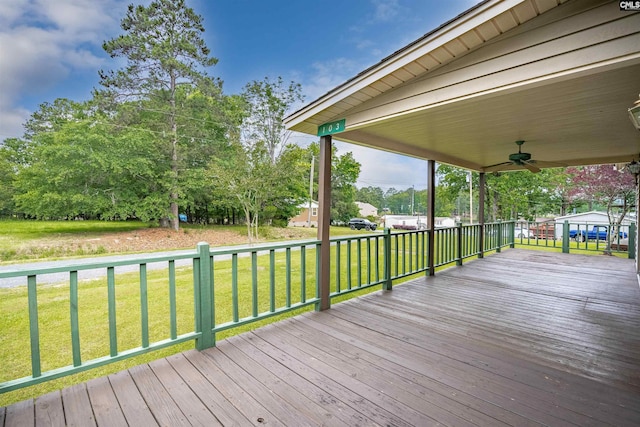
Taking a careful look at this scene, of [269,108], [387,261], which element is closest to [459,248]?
[387,261]

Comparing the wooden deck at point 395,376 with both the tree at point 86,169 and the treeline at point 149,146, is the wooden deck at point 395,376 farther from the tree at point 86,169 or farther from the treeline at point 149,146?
the tree at point 86,169

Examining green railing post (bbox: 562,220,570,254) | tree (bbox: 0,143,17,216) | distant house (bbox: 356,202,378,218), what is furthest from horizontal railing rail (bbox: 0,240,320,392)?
distant house (bbox: 356,202,378,218)

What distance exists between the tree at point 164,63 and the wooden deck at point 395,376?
11918 millimetres

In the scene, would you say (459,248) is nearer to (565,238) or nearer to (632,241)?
(565,238)

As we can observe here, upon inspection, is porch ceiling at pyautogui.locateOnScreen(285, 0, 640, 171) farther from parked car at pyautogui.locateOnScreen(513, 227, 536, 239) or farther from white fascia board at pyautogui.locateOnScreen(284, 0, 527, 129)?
parked car at pyautogui.locateOnScreen(513, 227, 536, 239)

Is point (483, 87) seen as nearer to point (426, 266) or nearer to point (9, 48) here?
point (426, 266)

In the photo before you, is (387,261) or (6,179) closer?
(387,261)

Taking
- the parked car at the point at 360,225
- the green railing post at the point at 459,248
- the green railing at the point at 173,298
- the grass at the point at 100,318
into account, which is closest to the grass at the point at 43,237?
the green railing at the point at 173,298

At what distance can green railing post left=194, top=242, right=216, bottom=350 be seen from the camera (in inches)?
94.0

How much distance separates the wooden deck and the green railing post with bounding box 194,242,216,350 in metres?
0.12

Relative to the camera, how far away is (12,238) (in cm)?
877

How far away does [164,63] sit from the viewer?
40.0 ft

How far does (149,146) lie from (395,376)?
13.5 m

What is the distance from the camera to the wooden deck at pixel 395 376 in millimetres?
1658
